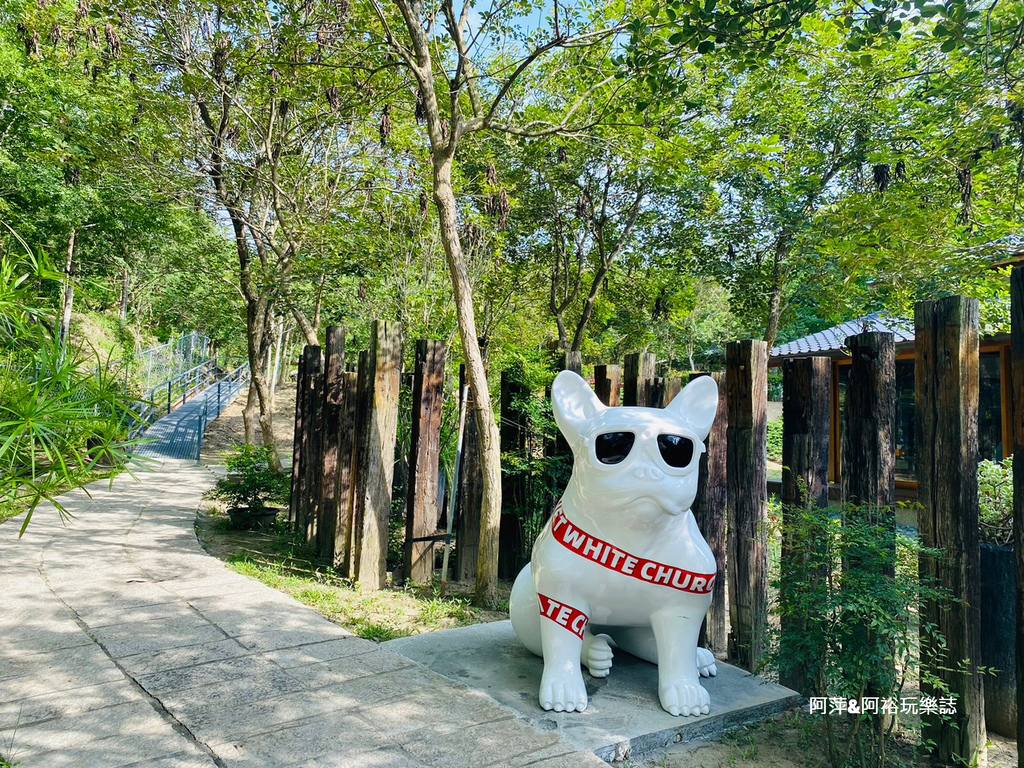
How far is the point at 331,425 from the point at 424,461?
1.52m

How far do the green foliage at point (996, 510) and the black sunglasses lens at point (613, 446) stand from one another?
1.84 metres

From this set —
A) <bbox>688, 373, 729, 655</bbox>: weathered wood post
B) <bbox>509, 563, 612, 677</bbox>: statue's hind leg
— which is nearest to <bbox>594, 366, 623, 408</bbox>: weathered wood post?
<bbox>688, 373, 729, 655</bbox>: weathered wood post

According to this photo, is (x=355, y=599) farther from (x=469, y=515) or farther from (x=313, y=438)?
(x=313, y=438)

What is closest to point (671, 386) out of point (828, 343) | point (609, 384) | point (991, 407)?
point (609, 384)

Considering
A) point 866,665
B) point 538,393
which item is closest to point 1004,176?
point 538,393

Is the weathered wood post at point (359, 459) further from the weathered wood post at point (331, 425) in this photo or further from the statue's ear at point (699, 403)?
the statue's ear at point (699, 403)

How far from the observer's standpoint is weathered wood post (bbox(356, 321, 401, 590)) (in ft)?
17.6

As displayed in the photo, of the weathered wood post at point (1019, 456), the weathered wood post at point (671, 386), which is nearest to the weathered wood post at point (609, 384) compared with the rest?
the weathered wood post at point (671, 386)

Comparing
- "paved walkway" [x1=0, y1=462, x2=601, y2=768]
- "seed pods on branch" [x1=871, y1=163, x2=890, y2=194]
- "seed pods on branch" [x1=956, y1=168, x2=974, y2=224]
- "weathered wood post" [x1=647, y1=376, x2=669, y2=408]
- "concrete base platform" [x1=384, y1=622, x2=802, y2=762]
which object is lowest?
"paved walkway" [x1=0, y1=462, x2=601, y2=768]

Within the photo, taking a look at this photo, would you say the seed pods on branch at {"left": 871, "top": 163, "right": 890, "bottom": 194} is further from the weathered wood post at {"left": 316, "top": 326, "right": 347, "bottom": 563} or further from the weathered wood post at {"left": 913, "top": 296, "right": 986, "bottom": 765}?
the weathered wood post at {"left": 316, "top": 326, "right": 347, "bottom": 563}

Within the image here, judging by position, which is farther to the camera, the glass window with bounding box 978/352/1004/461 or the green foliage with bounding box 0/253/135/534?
the glass window with bounding box 978/352/1004/461

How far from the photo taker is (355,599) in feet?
16.9

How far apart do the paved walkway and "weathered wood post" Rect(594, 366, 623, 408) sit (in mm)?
2256

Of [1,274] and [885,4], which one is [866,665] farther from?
[1,274]
